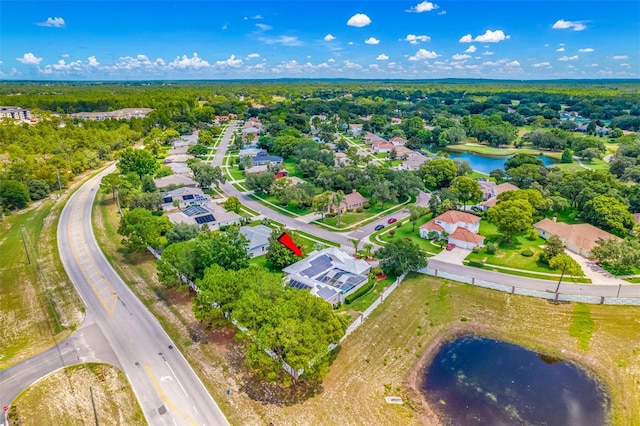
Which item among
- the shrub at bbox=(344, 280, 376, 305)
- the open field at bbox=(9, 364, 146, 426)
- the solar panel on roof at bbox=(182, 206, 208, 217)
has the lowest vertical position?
the open field at bbox=(9, 364, 146, 426)

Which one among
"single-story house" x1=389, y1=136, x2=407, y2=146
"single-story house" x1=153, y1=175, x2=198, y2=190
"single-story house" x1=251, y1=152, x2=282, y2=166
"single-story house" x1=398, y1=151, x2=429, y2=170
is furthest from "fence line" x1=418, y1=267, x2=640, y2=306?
"single-story house" x1=389, y1=136, x2=407, y2=146

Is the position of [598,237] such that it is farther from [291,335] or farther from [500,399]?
[291,335]

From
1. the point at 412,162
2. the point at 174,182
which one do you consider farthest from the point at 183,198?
the point at 412,162

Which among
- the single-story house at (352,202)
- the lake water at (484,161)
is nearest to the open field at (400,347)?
the single-story house at (352,202)

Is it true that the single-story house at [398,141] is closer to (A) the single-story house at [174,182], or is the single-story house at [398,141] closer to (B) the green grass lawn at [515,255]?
(A) the single-story house at [174,182]

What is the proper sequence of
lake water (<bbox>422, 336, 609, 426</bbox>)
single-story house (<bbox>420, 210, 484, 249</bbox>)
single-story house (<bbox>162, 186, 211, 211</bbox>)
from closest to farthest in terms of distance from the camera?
lake water (<bbox>422, 336, 609, 426</bbox>) → single-story house (<bbox>420, 210, 484, 249</bbox>) → single-story house (<bbox>162, 186, 211, 211</bbox>)

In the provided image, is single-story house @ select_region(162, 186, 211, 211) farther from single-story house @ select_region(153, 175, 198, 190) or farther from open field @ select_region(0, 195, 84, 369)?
open field @ select_region(0, 195, 84, 369)
